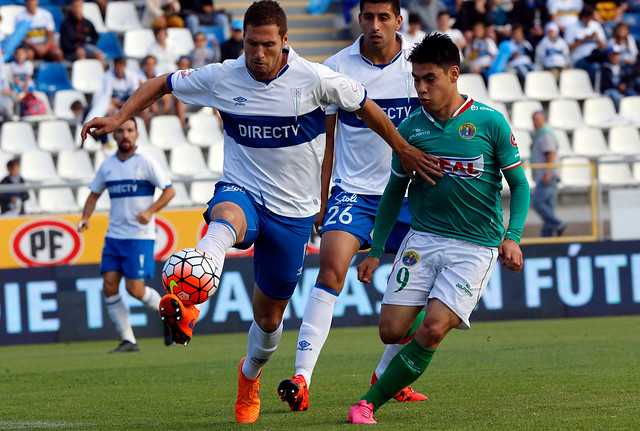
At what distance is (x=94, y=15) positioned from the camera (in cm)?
1997

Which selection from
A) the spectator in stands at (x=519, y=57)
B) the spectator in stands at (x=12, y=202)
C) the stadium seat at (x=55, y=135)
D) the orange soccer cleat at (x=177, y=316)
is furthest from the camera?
the spectator in stands at (x=519, y=57)

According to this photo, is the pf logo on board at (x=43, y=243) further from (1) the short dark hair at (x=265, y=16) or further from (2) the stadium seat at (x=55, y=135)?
(1) the short dark hair at (x=265, y=16)

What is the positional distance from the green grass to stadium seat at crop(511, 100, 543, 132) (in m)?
6.67

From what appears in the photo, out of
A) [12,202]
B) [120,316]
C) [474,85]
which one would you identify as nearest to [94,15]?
[12,202]

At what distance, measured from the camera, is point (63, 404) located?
7066mm

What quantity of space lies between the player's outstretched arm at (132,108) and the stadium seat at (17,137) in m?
12.0

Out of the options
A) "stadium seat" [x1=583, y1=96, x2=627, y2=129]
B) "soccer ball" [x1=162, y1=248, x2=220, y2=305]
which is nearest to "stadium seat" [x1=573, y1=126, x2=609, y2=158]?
"stadium seat" [x1=583, y1=96, x2=627, y2=129]

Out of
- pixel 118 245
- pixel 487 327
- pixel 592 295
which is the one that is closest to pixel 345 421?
pixel 118 245

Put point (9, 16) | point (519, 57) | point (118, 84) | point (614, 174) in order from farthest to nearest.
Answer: point (519, 57)
point (9, 16)
point (118, 84)
point (614, 174)

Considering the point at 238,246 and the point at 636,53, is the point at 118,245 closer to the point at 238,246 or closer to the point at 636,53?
the point at 238,246

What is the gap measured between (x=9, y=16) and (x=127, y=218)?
9.17m

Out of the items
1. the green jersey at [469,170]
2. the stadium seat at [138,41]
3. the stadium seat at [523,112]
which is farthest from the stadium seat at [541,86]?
the green jersey at [469,170]

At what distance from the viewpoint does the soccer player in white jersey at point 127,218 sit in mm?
11758

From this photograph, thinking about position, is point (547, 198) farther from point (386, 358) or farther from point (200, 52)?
point (386, 358)
